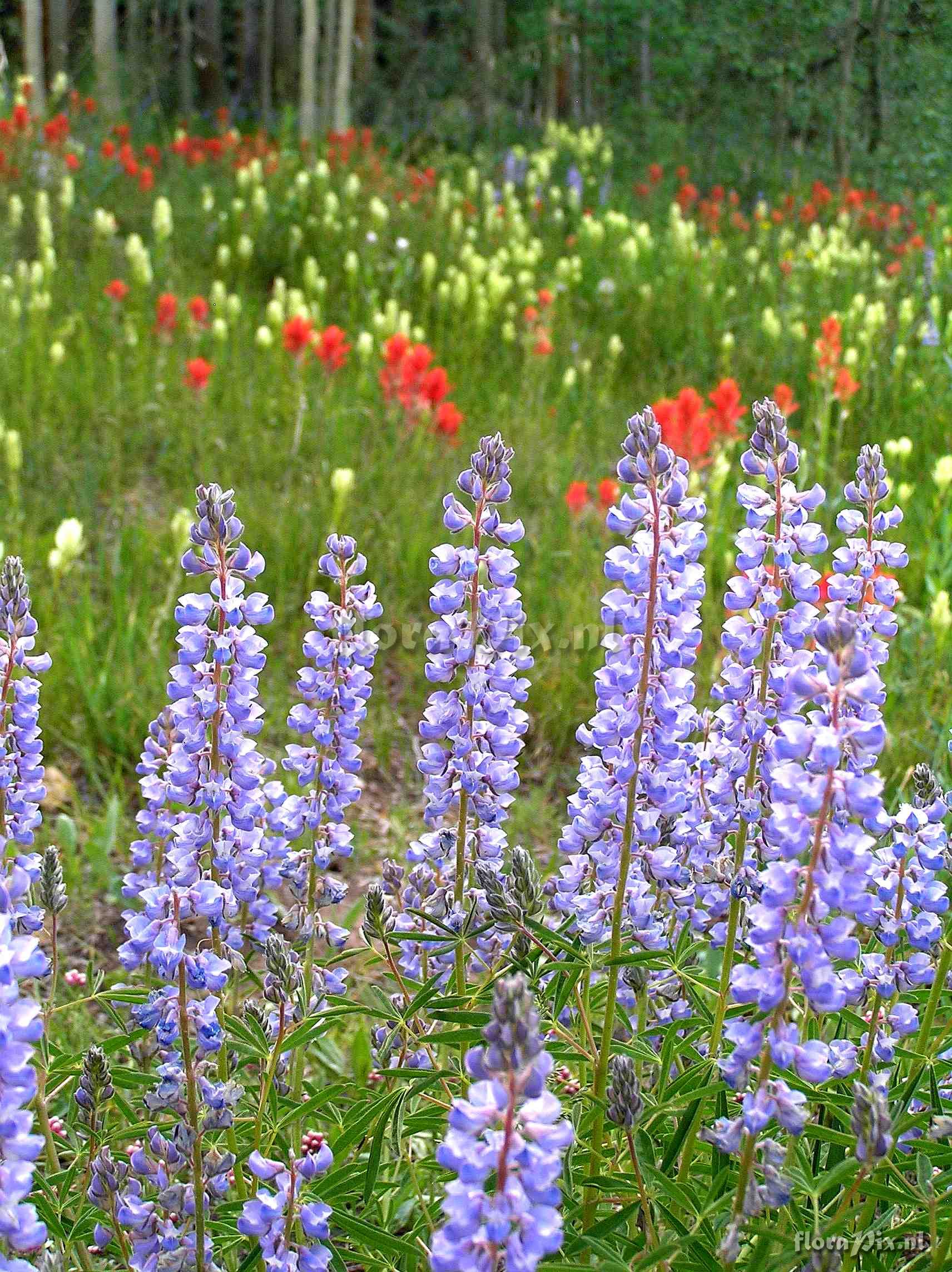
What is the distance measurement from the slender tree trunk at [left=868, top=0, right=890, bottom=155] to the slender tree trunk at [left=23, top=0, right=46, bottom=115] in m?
5.58

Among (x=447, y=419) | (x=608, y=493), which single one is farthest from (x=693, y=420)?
(x=447, y=419)

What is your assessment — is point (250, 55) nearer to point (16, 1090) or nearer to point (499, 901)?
point (499, 901)

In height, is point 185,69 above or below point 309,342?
above

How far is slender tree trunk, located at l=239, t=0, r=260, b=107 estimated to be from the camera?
15570 millimetres

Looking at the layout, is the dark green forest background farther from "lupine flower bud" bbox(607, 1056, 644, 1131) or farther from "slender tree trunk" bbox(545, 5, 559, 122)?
"lupine flower bud" bbox(607, 1056, 644, 1131)

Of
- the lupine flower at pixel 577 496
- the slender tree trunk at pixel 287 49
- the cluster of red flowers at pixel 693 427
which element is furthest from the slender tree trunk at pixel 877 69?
the slender tree trunk at pixel 287 49

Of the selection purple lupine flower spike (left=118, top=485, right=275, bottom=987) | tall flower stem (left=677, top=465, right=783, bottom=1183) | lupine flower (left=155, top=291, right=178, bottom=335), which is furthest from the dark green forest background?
purple lupine flower spike (left=118, top=485, right=275, bottom=987)

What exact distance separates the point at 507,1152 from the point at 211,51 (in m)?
15.1

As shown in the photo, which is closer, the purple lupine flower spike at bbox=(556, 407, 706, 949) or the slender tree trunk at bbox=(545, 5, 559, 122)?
the purple lupine flower spike at bbox=(556, 407, 706, 949)

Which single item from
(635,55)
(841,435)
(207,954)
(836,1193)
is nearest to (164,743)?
(207,954)

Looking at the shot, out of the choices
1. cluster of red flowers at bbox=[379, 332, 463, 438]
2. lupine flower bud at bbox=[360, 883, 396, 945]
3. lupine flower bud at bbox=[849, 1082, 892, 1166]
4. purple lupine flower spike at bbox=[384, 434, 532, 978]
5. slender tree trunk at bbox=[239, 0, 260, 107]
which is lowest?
lupine flower bud at bbox=[849, 1082, 892, 1166]

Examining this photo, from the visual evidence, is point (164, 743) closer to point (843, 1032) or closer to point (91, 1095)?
point (91, 1095)

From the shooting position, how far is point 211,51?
14.1m

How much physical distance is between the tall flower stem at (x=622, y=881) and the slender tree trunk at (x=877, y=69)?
8186mm
